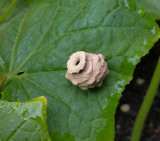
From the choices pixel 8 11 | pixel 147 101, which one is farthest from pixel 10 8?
pixel 147 101

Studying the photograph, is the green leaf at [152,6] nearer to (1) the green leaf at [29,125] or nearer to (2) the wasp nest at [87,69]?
(2) the wasp nest at [87,69]

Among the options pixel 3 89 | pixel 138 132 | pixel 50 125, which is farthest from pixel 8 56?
pixel 138 132

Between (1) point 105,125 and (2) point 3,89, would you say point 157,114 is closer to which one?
(1) point 105,125

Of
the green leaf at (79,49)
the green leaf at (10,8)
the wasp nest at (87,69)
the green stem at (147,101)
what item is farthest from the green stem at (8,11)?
the green stem at (147,101)

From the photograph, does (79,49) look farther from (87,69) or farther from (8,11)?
(8,11)

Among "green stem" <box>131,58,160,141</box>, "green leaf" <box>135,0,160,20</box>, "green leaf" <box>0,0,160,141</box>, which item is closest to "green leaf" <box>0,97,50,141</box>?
"green leaf" <box>0,0,160,141</box>

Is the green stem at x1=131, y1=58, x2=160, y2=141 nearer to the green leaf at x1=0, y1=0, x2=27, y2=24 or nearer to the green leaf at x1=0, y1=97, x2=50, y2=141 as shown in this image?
the green leaf at x1=0, y1=97, x2=50, y2=141
